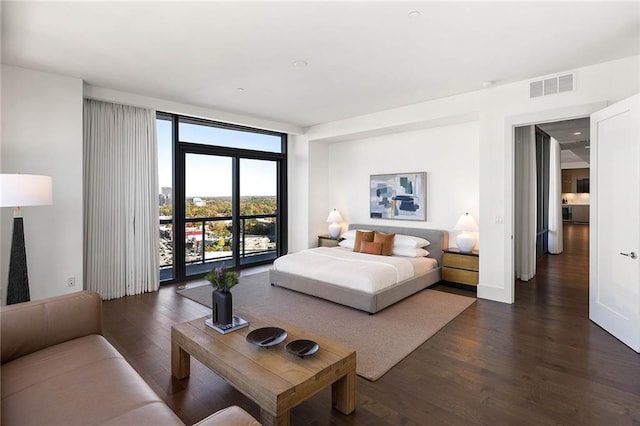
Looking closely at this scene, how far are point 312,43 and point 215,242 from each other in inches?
156

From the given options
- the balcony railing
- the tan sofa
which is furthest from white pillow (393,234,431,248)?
the tan sofa

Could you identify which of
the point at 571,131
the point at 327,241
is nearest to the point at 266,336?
the point at 327,241

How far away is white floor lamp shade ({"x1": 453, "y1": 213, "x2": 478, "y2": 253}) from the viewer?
197 inches

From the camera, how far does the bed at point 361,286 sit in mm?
3990

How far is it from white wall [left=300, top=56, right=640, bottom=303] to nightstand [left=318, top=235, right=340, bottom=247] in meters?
2.68

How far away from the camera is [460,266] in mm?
5039

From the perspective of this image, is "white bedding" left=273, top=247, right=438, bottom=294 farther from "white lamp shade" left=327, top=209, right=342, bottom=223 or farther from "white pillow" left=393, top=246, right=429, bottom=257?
"white lamp shade" left=327, top=209, right=342, bottom=223

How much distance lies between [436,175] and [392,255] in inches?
61.7

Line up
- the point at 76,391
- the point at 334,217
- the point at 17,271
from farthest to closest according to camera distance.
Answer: the point at 334,217
the point at 17,271
the point at 76,391

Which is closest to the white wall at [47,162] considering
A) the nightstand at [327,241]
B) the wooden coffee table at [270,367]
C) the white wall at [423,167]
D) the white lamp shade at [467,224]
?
the wooden coffee table at [270,367]

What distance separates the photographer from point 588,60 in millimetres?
3531

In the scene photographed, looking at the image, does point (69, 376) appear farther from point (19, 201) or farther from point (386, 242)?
point (386, 242)

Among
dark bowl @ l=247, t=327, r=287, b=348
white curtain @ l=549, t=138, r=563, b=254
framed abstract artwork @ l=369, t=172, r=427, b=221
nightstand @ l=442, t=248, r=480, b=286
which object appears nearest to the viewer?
dark bowl @ l=247, t=327, r=287, b=348

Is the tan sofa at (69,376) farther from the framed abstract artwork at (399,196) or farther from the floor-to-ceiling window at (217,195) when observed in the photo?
the framed abstract artwork at (399,196)
